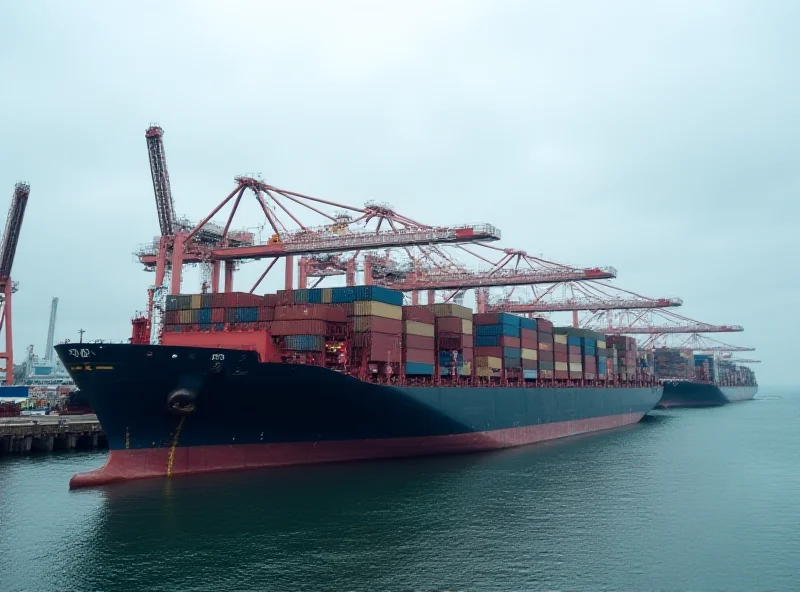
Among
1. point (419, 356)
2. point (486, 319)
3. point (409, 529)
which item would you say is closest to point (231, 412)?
point (409, 529)

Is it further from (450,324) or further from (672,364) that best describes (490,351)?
(672,364)

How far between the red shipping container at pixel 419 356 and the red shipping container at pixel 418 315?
6.10 ft

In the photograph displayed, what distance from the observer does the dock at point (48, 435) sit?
4125cm

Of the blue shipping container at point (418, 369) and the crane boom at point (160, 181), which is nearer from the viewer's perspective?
the blue shipping container at point (418, 369)

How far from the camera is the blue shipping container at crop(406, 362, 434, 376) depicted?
36656 millimetres

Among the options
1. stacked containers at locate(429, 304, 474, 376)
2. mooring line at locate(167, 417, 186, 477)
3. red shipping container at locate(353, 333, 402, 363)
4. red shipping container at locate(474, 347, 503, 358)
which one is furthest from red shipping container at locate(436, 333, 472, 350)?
mooring line at locate(167, 417, 186, 477)

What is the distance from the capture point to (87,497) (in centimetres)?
2636

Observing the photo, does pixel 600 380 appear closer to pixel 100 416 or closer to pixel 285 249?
pixel 285 249

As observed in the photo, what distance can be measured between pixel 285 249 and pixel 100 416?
54.2 ft

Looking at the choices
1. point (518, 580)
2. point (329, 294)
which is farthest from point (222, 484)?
point (518, 580)

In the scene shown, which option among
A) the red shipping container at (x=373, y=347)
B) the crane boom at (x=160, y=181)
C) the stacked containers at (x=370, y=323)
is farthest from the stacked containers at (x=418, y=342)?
the crane boom at (x=160, y=181)

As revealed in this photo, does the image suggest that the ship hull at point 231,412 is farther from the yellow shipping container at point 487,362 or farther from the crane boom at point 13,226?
the crane boom at point 13,226

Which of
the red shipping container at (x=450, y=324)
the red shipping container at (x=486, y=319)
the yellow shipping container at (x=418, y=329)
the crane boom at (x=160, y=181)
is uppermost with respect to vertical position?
the crane boom at (x=160, y=181)

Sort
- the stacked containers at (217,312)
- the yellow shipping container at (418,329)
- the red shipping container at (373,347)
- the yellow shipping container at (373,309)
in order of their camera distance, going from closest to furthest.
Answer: the red shipping container at (373,347) → the yellow shipping container at (373,309) → the stacked containers at (217,312) → the yellow shipping container at (418,329)
